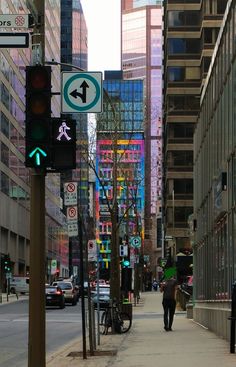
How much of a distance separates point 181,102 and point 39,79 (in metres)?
84.2

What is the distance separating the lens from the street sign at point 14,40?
10.3 m

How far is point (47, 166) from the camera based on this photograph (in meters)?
9.74

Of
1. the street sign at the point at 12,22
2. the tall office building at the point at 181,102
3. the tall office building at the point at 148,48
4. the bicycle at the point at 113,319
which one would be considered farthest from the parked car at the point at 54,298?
the tall office building at the point at 148,48

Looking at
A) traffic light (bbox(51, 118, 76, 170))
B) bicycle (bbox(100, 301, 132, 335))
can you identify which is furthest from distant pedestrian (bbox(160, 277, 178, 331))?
traffic light (bbox(51, 118, 76, 170))

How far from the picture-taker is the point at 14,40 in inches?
408

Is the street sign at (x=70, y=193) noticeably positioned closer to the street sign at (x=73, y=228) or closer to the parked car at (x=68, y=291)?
the street sign at (x=73, y=228)

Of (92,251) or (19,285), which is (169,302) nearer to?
(92,251)

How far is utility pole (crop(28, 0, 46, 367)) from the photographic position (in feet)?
31.5

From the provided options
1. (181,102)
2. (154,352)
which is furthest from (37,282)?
(181,102)

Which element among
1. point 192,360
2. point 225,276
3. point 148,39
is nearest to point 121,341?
point 225,276

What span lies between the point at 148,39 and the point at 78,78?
149 m

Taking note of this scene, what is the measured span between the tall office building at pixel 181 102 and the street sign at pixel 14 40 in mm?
80425

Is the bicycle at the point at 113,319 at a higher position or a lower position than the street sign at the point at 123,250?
lower

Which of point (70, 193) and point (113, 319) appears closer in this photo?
point (70, 193)
